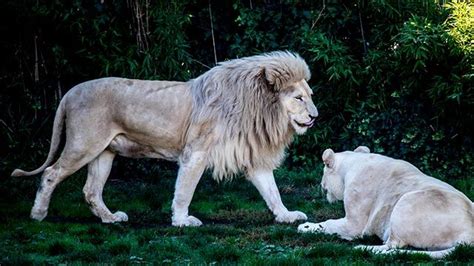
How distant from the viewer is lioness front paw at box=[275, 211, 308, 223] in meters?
7.93

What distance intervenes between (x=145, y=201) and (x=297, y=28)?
9.97 ft

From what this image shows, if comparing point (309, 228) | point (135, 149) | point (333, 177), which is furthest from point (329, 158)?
point (135, 149)

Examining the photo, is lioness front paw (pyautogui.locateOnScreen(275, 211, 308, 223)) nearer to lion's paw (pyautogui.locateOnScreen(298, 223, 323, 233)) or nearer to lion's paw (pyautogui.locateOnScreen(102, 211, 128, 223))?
lion's paw (pyautogui.locateOnScreen(298, 223, 323, 233))

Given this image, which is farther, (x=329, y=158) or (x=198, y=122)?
(x=198, y=122)

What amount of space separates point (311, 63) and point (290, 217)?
10.5 feet

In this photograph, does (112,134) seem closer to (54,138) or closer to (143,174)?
(54,138)

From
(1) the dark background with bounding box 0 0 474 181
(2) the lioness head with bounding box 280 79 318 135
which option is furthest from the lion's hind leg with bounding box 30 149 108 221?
(1) the dark background with bounding box 0 0 474 181

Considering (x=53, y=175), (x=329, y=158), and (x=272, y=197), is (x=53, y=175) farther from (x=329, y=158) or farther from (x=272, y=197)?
(x=329, y=158)

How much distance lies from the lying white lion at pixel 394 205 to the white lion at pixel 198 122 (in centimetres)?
81

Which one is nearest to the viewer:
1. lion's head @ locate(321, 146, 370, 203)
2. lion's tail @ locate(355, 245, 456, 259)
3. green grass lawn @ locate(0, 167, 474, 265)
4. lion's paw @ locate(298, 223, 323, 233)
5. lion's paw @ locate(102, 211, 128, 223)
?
lion's tail @ locate(355, 245, 456, 259)

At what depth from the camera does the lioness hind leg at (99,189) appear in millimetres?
8172

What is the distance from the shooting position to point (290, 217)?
313 inches

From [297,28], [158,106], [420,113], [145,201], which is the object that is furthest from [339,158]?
[297,28]

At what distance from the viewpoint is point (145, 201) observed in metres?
9.12
